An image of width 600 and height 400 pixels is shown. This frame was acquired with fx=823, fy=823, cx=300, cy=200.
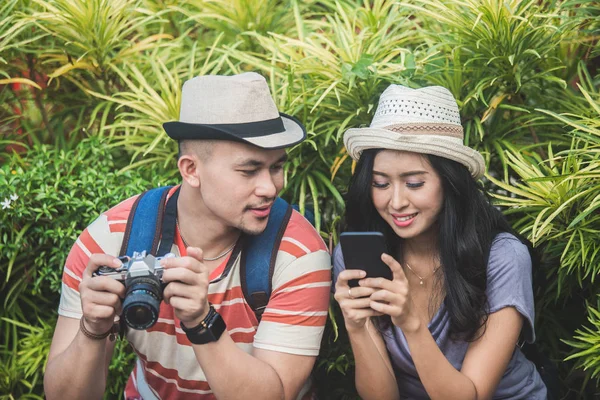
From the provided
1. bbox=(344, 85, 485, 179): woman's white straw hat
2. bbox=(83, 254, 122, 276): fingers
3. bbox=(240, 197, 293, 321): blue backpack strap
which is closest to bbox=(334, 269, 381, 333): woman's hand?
bbox=(240, 197, 293, 321): blue backpack strap

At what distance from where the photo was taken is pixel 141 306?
261 cm

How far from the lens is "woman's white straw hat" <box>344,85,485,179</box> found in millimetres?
3135

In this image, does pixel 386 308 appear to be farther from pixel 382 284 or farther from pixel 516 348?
pixel 516 348

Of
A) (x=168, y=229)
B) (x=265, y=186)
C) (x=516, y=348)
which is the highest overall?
(x=265, y=186)

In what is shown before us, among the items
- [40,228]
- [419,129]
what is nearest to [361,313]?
[419,129]

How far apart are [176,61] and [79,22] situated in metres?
0.67

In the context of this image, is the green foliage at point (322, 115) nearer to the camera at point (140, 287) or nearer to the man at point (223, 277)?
the man at point (223, 277)

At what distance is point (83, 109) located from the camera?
476 centimetres

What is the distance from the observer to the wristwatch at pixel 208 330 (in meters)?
2.82

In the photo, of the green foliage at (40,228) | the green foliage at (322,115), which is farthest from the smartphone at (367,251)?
the green foliage at (40,228)

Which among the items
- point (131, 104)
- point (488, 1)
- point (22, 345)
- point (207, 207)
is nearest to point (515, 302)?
point (207, 207)

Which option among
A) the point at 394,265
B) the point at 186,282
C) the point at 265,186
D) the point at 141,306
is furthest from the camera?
the point at 265,186

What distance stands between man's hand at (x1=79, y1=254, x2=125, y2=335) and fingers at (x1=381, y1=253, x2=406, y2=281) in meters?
0.90

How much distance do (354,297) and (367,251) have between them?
180mm
